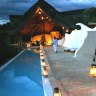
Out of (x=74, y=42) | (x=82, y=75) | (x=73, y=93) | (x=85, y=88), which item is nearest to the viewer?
(x=73, y=93)

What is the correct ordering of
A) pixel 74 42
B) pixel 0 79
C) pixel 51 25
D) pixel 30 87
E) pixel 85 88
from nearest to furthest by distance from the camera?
1. pixel 85 88
2. pixel 30 87
3. pixel 0 79
4. pixel 74 42
5. pixel 51 25

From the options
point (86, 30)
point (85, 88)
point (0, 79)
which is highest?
point (86, 30)

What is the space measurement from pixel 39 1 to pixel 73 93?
84.7 ft

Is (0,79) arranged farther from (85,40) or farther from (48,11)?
(48,11)

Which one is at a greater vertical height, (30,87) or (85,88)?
(85,88)

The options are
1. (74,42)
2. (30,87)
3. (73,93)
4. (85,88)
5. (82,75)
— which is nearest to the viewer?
(73,93)

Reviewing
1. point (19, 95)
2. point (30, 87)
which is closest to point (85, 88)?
point (19, 95)

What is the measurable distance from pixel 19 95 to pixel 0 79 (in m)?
3.01

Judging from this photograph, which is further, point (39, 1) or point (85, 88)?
point (39, 1)

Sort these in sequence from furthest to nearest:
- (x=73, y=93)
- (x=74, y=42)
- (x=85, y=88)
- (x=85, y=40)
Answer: (x=74, y=42) → (x=85, y=40) → (x=85, y=88) → (x=73, y=93)

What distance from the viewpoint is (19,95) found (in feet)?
28.0

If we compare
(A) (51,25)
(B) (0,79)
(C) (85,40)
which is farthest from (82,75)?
(A) (51,25)

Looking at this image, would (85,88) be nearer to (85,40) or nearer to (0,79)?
(0,79)

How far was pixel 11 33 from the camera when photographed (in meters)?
28.9
